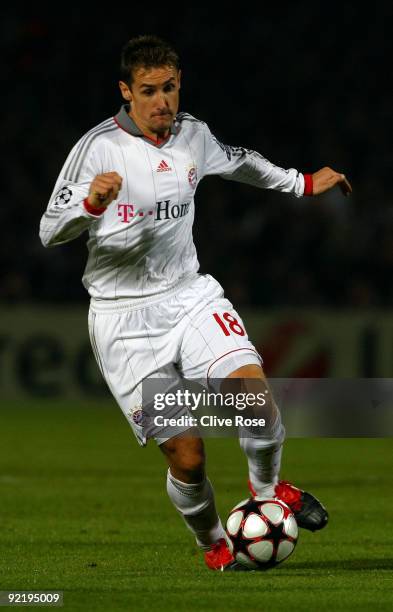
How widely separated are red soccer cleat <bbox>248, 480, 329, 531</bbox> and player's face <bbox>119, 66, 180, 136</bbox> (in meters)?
1.75

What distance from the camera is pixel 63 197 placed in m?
5.99

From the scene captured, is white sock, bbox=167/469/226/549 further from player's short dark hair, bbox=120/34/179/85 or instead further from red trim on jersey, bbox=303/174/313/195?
player's short dark hair, bbox=120/34/179/85

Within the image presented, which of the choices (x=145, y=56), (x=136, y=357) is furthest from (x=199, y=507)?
(x=145, y=56)

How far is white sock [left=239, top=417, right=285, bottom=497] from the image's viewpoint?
6305mm

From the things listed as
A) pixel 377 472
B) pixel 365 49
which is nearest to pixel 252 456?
pixel 377 472

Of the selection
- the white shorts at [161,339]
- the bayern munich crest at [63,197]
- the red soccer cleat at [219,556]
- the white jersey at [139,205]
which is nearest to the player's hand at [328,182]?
the white jersey at [139,205]

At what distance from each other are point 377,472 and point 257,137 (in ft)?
27.3

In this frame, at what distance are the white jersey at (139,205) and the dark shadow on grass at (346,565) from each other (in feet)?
4.70

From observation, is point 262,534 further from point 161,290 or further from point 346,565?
point 161,290

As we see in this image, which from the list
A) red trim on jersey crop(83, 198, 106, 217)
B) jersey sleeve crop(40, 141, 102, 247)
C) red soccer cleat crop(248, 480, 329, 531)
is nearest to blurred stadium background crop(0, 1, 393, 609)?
red soccer cleat crop(248, 480, 329, 531)

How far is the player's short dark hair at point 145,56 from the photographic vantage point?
6.23 metres

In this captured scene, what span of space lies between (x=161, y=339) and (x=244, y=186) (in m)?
11.4

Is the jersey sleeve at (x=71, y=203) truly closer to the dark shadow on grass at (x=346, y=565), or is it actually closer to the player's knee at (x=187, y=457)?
the player's knee at (x=187, y=457)

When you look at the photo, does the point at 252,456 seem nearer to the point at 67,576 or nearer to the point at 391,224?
the point at 67,576
